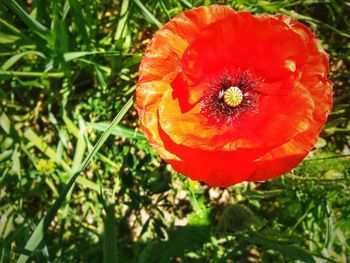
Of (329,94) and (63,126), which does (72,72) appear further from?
(329,94)

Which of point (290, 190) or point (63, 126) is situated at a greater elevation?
point (63, 126)

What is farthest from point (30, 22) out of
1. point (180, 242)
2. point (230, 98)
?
point (180, 242)

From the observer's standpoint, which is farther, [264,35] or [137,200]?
[137,200]

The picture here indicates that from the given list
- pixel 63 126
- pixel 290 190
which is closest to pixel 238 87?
pixel 290 190

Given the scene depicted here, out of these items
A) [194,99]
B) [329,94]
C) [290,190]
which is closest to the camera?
[329,94]

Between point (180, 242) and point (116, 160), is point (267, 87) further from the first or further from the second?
point (116, 160)

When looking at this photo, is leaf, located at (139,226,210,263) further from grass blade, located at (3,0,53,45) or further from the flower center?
grass blade, located at (3,0,53,45)

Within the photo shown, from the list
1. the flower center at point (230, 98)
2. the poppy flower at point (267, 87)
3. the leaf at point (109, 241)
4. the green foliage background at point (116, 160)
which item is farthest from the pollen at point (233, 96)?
the leaf at point (109, 241)
